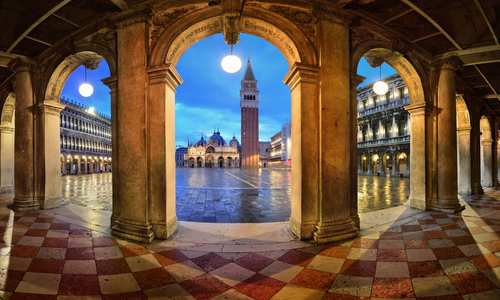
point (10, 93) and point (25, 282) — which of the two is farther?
point (10, 93)

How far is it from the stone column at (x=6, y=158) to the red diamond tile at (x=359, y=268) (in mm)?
13514

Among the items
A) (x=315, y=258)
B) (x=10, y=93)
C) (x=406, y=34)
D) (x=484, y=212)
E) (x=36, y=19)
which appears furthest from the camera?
(x=10, y=93)

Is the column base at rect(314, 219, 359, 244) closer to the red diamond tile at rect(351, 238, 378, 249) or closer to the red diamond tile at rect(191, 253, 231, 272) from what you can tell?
the red diamond tile at rect(351, 238, 378, 249)

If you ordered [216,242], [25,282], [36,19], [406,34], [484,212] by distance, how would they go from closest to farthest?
[25,282] → [216,242] → [36,19] → [406,34] → [484,212]

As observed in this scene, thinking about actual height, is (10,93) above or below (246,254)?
above

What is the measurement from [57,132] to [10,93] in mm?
3924

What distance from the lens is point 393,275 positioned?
3.43 metres

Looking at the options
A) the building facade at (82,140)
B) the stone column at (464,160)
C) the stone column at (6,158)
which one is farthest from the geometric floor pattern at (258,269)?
the building facade at (82,140)

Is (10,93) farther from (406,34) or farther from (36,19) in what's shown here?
(406,34)

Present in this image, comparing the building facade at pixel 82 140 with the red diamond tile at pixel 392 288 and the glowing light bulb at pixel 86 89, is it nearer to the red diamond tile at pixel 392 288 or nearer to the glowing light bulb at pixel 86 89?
the glowing light bulb at pixel 86 89

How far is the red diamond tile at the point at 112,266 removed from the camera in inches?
140

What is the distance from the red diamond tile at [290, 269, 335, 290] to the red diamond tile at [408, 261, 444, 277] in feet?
3.92

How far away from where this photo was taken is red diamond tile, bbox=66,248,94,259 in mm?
3990

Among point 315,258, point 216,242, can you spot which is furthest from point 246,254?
point 315,258
